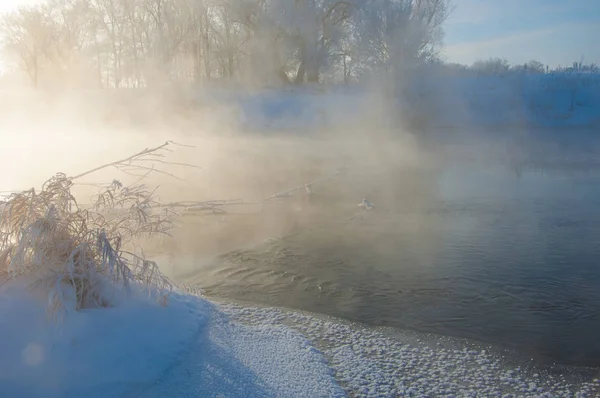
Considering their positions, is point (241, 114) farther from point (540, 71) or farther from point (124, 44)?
point (540, 71)

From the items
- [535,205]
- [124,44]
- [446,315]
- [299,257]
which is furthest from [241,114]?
[446,315]

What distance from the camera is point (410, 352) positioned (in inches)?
173

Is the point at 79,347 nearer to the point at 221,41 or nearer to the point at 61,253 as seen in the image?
the point at 61,253

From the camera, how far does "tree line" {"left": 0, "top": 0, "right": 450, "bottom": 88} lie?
30969mm

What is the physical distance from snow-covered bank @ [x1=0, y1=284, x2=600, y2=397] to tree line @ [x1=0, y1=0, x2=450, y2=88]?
1104 inches

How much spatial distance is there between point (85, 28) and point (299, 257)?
3702cm

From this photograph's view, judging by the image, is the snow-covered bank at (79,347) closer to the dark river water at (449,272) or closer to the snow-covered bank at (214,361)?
the snow-covered bank at (214,361)

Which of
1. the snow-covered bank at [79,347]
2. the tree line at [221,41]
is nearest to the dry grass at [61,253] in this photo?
the snow-covered bank at [79,347]

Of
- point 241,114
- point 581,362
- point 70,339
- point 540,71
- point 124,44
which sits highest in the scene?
point 124,44

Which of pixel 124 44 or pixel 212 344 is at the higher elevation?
pixel 124 44

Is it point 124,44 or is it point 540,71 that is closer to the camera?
point 540,71

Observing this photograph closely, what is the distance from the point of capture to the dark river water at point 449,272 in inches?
195

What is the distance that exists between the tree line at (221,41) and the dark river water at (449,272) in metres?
23.1

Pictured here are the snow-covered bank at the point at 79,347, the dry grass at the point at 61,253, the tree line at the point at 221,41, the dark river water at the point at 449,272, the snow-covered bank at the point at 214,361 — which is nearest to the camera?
the snow-covered bank at the point at 79,347
